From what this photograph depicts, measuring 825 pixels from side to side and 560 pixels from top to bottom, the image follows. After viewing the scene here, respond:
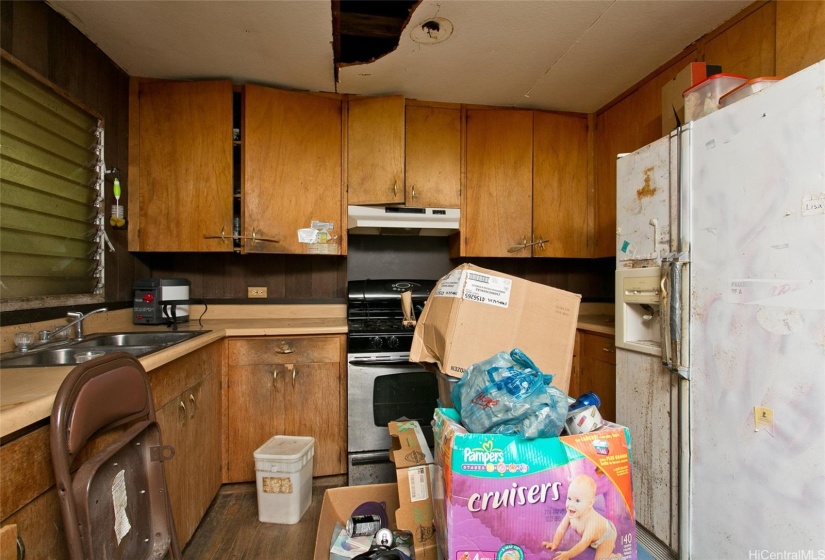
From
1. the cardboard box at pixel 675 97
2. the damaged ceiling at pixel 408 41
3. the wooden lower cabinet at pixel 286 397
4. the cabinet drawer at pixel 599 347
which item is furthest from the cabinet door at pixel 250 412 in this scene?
the cardboard box at pixel 675 97

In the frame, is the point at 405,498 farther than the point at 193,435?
No

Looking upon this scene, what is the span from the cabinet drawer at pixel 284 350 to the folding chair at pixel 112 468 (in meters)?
0.96

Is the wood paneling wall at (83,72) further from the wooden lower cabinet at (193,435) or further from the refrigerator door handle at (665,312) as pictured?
the refrigerator door handle at (665,312)

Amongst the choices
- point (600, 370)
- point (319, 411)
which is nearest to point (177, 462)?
point (319, 411)

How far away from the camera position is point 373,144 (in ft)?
7.61

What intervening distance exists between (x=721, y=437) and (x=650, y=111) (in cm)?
176

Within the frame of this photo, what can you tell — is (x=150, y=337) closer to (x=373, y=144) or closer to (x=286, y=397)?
(x=286, y=397)

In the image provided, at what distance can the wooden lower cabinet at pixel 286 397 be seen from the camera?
6.49 ft

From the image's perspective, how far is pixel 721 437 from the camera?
122cm

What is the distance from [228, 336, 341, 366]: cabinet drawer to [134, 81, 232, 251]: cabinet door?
2.01ft

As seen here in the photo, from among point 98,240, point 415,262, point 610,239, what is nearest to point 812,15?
point 610,239

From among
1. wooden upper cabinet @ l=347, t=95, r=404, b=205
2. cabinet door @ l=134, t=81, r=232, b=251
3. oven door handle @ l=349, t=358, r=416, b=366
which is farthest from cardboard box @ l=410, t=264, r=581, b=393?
cabinet door @ l=134, t=81, r=232, b=251

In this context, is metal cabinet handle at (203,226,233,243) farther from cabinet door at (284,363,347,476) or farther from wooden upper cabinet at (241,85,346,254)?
cabinet door at (284,363,347,476)

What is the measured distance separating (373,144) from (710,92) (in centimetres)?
165
